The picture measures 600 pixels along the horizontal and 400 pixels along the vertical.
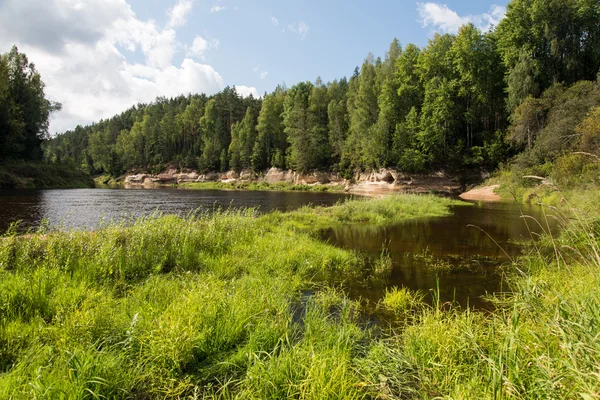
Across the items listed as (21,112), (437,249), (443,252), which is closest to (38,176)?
(21,112)

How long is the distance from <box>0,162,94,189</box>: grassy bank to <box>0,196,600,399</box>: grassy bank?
57061mm

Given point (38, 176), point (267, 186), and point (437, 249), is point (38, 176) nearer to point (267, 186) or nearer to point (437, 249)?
point (267, 186)

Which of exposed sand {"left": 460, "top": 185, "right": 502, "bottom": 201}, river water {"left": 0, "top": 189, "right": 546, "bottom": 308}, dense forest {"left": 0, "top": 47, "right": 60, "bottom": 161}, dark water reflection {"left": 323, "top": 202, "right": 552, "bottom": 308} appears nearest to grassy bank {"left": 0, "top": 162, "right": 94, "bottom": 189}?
dense forest {"left": 0, "top": 47, "right": 60, "bottom": 161}

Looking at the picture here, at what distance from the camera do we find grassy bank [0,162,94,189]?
47.9m

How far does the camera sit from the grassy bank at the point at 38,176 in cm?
4791

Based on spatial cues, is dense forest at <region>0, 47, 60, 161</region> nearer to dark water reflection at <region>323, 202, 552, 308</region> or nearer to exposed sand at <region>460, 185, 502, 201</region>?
dark water reflection at <region>323, 202, 552, 308</region>

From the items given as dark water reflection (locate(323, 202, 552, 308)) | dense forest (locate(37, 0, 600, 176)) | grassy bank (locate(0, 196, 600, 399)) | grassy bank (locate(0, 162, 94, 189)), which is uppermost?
dense forest (locate(37, 0, 600, 176))

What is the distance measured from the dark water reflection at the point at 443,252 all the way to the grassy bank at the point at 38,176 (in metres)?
57.8

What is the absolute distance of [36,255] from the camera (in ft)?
23.3

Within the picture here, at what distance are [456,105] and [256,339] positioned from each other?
60187 mm

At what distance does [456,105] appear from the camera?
53.6m

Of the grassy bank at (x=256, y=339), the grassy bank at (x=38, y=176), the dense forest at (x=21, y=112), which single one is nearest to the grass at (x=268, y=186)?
the grassy bank at (x=38, y=176)

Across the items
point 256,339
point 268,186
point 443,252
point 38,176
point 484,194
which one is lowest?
point 443,252

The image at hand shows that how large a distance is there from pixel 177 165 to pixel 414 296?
98.3 meters
